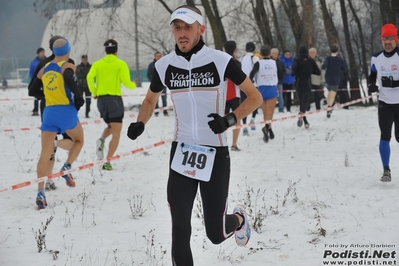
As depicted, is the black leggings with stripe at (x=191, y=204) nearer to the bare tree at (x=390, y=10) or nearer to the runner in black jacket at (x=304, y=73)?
the runner in black jacket at (x=304, y=73)

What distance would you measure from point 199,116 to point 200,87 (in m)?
0.21

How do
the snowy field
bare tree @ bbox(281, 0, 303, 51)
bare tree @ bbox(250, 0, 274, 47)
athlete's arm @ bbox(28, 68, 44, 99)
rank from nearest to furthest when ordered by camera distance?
the snowy field → athlete's arm @ bbox(28, 68, 44, 99) → bare tree @ bbox(281, 0, 303, 51) → bare tree @ bbox(250, 0, 274, 47)

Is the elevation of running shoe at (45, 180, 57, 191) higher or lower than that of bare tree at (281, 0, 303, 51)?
lower

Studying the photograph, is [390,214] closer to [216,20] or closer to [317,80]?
[317,80]

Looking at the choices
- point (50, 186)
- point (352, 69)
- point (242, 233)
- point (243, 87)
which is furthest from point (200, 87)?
point (352, 69)

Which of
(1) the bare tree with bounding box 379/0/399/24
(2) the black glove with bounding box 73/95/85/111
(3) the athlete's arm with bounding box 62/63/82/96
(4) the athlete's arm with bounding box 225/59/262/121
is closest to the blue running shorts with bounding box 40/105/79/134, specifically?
(2) the black glove with bounding box 73/95/85/111

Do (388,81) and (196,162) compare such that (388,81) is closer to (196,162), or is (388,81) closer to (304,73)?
(196,162)

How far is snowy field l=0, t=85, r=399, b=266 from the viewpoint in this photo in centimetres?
537

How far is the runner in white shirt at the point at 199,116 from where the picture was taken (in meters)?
4.42

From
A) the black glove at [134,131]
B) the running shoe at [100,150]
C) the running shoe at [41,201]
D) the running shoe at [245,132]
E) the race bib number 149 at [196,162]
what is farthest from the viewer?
the running shoe at [245,132]

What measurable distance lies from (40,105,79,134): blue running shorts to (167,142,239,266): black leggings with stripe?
3312 millimetres

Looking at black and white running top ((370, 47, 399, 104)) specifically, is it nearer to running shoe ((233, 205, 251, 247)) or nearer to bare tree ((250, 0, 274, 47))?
running shoe ((233, 205, 251, 247))

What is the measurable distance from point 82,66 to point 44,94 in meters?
11.6

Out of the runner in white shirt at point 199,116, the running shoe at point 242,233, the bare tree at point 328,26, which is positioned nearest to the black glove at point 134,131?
the runner in white shirt at point 199,116
